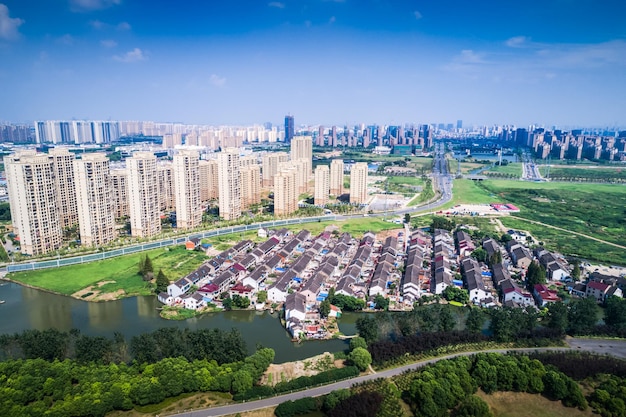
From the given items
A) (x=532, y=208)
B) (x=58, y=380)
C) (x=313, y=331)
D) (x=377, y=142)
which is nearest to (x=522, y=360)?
(x=313, y=331)

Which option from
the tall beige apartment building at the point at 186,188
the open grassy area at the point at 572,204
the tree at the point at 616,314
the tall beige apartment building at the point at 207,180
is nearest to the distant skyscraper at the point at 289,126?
the open grassy area at the point at 572,204

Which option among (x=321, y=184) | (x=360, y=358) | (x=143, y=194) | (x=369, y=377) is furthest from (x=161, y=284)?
(x=321, y=184)

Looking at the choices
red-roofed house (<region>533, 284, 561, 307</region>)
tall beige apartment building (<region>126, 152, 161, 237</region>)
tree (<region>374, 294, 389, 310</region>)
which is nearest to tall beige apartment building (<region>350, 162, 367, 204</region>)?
tall beige apartment building (<region>126, 152, 161, 237</region>)

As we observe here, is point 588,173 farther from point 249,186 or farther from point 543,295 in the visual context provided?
point 543,295

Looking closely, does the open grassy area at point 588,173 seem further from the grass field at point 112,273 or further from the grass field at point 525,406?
the grass field at point 112,273

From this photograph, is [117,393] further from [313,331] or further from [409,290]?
[409,290]

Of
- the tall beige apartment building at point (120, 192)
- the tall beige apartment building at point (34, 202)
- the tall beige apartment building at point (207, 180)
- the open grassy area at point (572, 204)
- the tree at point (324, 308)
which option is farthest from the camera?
the tall beige apartment building at point (207, 180)

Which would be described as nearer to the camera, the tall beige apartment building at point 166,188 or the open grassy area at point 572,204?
the open grassy area at point 572,204
